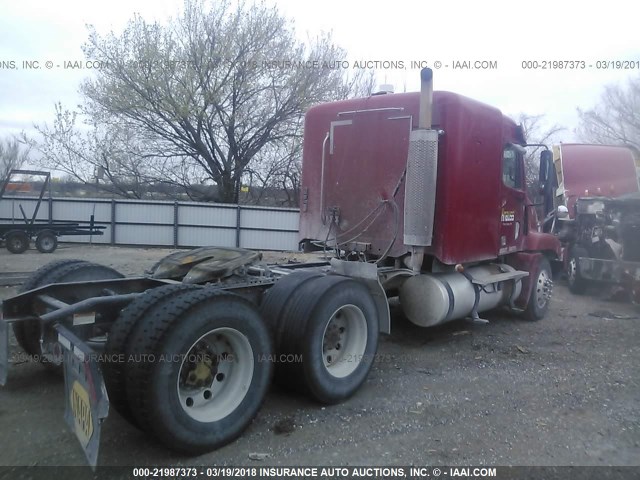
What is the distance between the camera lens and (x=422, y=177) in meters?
5.70

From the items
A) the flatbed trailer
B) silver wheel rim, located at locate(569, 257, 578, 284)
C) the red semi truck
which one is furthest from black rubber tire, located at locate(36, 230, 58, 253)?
silver wheel rim, located at locate(569, 257, 578, 284)

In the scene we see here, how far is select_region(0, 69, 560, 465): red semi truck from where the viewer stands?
3.36 meters

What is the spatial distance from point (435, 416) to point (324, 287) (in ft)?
4.53

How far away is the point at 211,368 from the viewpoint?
3773mm

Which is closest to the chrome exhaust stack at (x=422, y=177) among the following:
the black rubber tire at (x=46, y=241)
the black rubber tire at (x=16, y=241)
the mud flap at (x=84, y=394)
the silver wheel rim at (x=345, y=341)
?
the silver wheel rim at (x=345, y=341)

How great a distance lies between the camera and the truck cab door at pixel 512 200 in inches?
274

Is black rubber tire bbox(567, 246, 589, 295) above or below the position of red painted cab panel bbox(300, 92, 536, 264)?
below

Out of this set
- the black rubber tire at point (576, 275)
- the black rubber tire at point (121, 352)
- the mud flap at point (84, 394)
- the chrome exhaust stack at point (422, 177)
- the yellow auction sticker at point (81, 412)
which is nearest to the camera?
the mud flap at point (84, 394)

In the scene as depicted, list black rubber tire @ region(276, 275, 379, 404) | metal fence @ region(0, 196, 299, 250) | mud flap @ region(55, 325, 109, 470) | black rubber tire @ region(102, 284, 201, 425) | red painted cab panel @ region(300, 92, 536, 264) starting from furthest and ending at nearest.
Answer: metal fence @ region(0, 196, 299, 250), red painted cab panel @ region(300, 92, 536, 264), black rubber tire @ region(276, 275, 379, 404), black rubber tire @ region(102, 284, 201, 425), mud flap @ region(55, 325, 109, 470)

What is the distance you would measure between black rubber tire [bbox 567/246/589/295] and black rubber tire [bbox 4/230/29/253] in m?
15.4

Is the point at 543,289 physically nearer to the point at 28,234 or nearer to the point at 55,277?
the point at 55,277

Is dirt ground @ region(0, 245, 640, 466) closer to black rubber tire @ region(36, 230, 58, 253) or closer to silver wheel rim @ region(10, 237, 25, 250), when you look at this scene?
black rubber tire @ region(36, 230, 58, 253)

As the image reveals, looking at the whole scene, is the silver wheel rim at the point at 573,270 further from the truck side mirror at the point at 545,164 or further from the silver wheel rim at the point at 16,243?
the silver wheel rim at the point at 16,243

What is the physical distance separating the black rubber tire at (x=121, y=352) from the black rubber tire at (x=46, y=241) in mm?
15161
